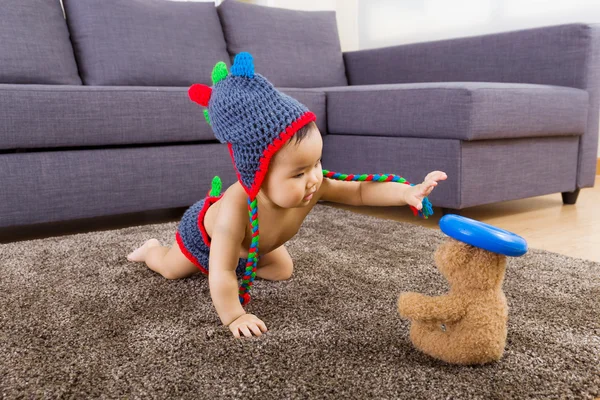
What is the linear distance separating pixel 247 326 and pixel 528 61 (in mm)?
1872

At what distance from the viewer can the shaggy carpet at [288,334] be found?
28.5 inches

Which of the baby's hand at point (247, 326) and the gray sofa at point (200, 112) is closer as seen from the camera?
the baby's hand at point (247, 326)

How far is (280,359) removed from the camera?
0.80 metres

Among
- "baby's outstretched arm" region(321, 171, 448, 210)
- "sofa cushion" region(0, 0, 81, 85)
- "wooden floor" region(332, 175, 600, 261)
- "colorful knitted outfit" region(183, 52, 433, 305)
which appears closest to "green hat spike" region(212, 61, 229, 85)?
Answer: "colorful knitted outfit" region(183, 52, 433, 305)

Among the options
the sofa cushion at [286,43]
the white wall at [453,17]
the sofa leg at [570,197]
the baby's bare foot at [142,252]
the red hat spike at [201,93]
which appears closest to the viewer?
the red hat spike at [201,93]

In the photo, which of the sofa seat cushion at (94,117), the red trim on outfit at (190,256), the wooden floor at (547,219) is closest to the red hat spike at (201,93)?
the red trim on outfit at (190,256)

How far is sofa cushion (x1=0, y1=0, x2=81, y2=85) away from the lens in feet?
6.81

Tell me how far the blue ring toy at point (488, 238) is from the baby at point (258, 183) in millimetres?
146

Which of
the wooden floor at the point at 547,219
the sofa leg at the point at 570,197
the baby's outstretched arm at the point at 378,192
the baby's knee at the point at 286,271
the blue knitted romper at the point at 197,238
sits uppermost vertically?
the baby's outstretched arm at the point at 378,192

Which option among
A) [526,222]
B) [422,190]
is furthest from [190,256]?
[526,222]

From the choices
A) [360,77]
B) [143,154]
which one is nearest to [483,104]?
[143,154]

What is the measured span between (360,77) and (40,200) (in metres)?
1.93

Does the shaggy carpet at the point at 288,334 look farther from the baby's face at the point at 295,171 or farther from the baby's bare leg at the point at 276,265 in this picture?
the baby's face at the point at 295,171

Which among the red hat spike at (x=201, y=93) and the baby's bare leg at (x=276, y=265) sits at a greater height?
the red hat spike at (x=201, y=93)
